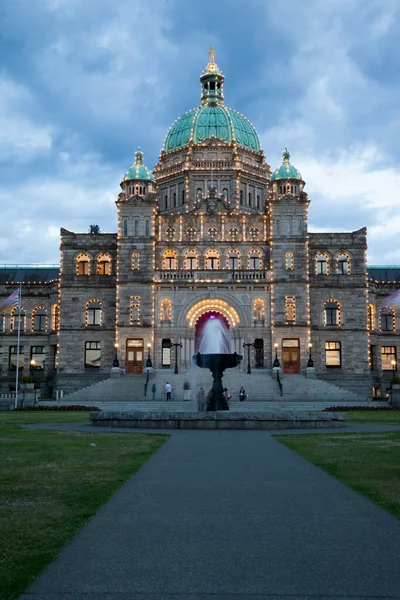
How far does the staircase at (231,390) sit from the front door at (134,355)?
11.0ft

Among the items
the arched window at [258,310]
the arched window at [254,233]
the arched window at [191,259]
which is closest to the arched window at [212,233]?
the arched window at [191,259]

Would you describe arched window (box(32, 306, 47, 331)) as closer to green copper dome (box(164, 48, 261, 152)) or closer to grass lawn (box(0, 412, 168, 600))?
green copper dome (box(164, 48, 261, 152))

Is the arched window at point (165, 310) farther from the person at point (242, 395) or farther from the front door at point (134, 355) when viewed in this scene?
the person at point (242, 395)

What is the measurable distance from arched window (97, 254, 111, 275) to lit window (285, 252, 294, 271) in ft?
60.0

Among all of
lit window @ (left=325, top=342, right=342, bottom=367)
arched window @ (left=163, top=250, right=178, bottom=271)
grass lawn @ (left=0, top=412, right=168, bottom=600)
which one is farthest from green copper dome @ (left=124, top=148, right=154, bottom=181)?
grass lawn @ (left=0, top=412, right=168, bottom=600)

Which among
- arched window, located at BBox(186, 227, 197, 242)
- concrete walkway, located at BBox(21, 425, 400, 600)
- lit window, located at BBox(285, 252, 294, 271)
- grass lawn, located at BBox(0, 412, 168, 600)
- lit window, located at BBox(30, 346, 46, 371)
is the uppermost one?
arched window, located at BBox(186, 227, 197, 242)

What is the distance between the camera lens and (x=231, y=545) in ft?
30.6

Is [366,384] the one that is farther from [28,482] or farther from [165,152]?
[28,482]

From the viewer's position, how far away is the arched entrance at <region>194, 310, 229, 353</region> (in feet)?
225

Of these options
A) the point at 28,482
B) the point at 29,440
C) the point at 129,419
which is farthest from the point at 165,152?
the point at 28,482

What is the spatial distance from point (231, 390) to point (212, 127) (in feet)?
118

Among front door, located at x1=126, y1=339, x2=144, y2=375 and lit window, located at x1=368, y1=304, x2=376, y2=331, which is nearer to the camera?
front door, located at x1=126, y1=339, x2=144, y2=375

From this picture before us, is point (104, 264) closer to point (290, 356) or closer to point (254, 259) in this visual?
point (254, 259)

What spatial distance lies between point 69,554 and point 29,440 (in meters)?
15.5
